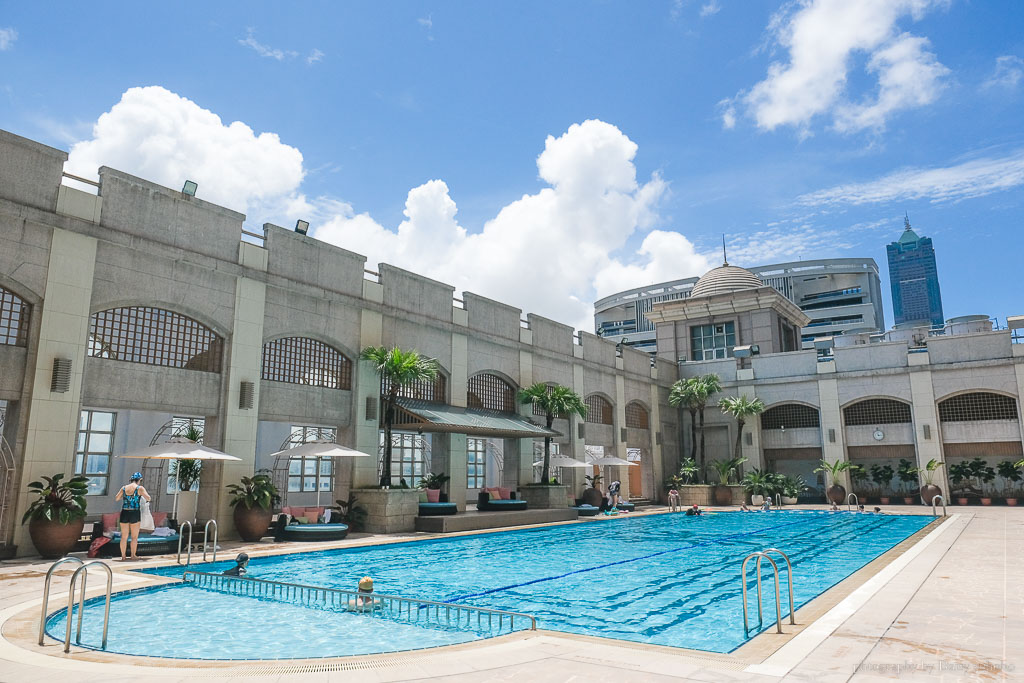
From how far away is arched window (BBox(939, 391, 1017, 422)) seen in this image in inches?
1325

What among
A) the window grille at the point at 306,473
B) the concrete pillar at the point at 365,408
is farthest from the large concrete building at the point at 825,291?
the concrete pillar at the point at 365,408

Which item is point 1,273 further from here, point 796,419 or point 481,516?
point 796,419

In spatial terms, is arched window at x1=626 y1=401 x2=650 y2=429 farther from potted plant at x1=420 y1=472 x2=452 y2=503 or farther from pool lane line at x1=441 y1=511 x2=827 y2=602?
potted plant at x1=420 y1=472 x2=452 y2=503

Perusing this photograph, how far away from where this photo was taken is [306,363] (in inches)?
834

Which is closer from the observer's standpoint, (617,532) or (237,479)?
(237,479)

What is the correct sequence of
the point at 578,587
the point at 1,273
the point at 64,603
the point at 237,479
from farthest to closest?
the point at 237,479 < the point at 1,273 < the point at 578,587 < the point at 64,603

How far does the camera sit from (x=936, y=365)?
3481 cm

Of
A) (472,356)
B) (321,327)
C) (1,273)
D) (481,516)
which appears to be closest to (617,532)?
(481,516)

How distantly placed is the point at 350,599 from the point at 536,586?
3.74m

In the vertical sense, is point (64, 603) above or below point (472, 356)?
below

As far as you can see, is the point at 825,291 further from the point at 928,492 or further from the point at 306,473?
the point at 306,473

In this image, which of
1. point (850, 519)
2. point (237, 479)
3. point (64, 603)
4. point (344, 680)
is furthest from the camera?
point (850, 519)

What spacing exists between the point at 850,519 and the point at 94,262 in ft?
85.5

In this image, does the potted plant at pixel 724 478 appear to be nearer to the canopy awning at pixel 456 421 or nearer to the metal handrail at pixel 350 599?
the canopy awning at pixel 456 421
